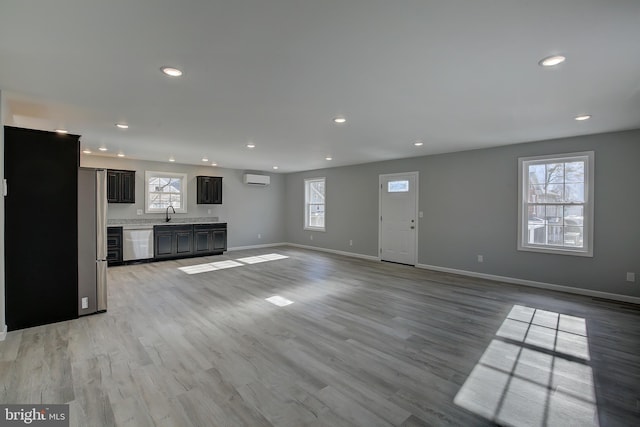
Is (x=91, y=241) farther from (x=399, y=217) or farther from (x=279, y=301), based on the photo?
(x=399, y=217)

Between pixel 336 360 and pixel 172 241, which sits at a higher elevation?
pixel 172 241

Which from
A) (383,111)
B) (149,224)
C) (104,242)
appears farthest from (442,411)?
(149,224)

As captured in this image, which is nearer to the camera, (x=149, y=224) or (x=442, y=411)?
(x=442, y=411)

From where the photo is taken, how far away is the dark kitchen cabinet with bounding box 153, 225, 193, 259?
6.97 metres

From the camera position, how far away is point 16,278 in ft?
10.3

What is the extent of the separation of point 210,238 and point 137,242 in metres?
1.70

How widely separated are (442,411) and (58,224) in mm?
4281

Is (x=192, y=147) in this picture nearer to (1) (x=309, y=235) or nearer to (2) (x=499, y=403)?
(1) (x=309, y=235)

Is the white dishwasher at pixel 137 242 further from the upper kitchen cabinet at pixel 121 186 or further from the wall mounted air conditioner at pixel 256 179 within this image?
the wall mounted air conditioner at pixel 256 179

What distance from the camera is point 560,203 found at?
477cm

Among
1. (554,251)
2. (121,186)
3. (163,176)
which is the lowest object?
(554,251)

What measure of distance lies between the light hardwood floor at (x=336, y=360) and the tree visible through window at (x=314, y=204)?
457cm

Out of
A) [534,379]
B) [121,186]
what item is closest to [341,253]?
[121,186]

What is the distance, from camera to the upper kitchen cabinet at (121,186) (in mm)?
6666
